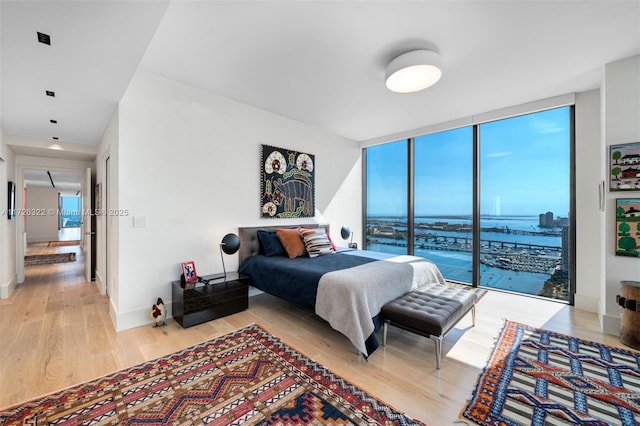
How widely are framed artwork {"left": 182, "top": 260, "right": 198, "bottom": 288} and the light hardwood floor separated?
1.60 ft

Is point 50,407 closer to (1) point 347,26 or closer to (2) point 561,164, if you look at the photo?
(1) point 347,26

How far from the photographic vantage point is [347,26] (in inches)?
86.8

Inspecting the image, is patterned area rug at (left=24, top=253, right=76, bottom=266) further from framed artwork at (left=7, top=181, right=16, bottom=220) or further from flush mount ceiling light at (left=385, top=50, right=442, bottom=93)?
flush mount ceiling light at (left=385, top=50, right=442, bottom=93)

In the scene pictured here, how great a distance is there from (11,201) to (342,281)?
211 inches

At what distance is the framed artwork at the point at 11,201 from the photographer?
158 inches

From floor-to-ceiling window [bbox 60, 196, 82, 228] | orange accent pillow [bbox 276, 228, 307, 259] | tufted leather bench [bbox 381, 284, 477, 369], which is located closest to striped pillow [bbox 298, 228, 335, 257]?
orange accent pillow [bbox 276, 228, 307, 259]

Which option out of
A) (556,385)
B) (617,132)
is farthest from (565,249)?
(556,385)

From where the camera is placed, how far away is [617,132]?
2.77 meters

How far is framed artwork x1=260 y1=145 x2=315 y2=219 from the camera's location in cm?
408

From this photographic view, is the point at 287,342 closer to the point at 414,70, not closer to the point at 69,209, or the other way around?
the point at 414,70

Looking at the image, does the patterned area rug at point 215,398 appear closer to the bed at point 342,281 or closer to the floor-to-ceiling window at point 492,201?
the bed at point 342,281

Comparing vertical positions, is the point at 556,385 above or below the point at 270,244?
below

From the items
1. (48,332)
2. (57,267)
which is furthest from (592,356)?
(57,267)

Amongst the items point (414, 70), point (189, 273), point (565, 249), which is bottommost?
point (189, 273)
